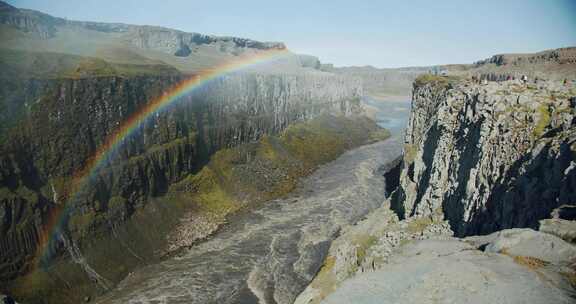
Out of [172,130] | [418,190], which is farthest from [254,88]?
[418,190]

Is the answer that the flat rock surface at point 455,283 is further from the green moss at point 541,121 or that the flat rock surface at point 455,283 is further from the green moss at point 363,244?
the green moss at point 363,244

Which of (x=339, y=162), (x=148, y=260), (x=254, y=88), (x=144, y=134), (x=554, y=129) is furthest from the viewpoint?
(x=254, y=88)

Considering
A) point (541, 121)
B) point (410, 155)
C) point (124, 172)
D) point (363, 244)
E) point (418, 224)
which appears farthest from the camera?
point (124, 172)

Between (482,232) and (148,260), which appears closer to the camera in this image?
(482,232)

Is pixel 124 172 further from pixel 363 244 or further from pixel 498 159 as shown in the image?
pixel 498 159

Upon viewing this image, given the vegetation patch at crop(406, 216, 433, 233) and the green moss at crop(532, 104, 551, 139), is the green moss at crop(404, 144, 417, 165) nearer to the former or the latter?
the vegetation patch at crop(406, 216, 433, 233)

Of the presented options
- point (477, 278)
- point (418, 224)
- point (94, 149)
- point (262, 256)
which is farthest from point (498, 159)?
point (94, 149)

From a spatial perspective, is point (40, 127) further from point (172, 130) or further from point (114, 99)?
point (172, 130)
